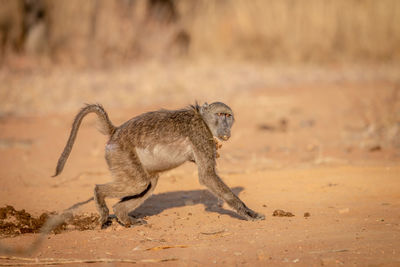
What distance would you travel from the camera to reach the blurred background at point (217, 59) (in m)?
12.9

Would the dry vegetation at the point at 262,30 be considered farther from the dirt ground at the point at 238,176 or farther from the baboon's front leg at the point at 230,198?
the baboon's front leg at the point at 230,198

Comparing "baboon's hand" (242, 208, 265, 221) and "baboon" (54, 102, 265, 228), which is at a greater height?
"baboon" (54, 102, 265, 228)

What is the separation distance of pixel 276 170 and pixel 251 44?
13.9 metres

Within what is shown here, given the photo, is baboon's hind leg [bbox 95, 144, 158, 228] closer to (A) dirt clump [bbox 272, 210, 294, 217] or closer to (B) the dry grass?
(A) dirt clump [bbox 272, 210, 294, 217]

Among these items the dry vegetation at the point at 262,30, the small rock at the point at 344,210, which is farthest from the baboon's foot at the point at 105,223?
the dry vegetation at the point at 262,30

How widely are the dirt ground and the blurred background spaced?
102 mm

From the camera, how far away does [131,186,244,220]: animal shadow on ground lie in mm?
6023

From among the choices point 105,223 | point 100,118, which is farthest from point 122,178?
point 100,118

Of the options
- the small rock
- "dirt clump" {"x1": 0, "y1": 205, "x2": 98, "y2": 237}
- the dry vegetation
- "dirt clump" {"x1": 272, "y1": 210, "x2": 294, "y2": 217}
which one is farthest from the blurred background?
"dirt clump" {"x1": 0, "y1": 205, "x2": 98, "y2": 237}

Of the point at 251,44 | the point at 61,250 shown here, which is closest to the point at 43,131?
the point at 61,250

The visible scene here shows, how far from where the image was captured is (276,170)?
7520 mm

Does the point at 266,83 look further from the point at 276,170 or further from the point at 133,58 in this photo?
the point at 276,170

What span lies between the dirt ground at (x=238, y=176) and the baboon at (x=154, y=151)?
279 millimetres

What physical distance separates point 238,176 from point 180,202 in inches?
51.1
